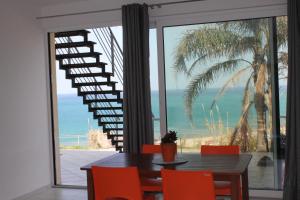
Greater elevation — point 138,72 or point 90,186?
point 138,72

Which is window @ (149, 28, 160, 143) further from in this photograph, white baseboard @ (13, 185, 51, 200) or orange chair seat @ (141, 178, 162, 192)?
white baseboard @ (13, 185, 51, 200)

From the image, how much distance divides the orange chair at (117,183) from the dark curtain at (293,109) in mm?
2246

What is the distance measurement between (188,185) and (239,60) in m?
2.65

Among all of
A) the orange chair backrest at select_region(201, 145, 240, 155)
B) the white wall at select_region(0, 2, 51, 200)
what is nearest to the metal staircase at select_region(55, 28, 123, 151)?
the white wall at select_region(0, 2, 51, 200)

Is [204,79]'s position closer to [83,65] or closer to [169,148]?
[169,148]

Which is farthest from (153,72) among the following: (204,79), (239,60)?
(239,60)

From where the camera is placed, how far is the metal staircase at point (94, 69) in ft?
21.7

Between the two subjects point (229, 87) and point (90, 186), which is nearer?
point (90, 186)

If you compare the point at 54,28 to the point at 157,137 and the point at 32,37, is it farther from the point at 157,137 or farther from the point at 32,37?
the point at 157,137

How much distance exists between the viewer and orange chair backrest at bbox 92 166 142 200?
312cm

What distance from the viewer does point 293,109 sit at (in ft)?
15.1

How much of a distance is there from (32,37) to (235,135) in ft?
10.5

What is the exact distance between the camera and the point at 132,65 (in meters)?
5.23

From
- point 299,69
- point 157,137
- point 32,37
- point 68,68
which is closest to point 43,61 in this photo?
point 32,37
